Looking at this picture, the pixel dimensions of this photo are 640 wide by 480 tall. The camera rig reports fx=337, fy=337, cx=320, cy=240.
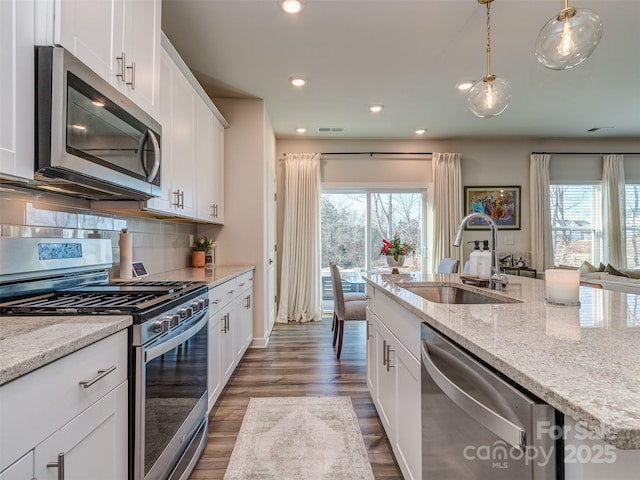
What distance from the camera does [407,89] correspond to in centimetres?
352

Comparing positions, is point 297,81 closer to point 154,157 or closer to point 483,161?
point 154,157

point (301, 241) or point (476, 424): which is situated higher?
point (301, 241)

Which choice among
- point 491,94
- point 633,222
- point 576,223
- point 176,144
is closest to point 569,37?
point 491,94

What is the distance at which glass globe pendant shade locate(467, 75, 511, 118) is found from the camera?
226 cm

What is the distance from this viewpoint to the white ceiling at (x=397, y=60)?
2.32 metres

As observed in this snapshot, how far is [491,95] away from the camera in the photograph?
2268mm

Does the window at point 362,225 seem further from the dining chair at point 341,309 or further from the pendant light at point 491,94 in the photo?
the pendant light at point 491,94

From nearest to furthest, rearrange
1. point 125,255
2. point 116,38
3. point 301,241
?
point 116,38 < point 125,255 < point 301,241

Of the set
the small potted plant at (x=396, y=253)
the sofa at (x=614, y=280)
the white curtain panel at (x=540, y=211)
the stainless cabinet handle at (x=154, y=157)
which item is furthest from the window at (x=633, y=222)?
the stainless cabinet handle at (x=154, y=157)

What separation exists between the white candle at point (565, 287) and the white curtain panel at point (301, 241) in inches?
148

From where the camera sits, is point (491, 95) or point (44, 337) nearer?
point (44, 337)

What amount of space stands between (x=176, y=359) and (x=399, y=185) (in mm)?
4388

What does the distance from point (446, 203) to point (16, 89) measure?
16.2ft

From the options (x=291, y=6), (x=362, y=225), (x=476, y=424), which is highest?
(x=291, y=6)
